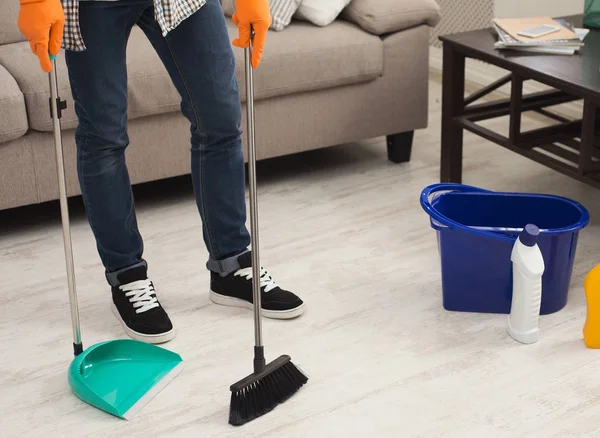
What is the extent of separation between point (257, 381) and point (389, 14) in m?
1.48

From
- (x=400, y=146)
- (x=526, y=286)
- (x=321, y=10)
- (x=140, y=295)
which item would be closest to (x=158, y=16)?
(x=140, y=295)

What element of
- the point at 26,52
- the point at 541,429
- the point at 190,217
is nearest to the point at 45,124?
the point at 26,52

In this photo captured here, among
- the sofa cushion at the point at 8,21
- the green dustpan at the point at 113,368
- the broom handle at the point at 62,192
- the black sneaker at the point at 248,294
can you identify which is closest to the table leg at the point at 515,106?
the black sneaker at the point at 248,294

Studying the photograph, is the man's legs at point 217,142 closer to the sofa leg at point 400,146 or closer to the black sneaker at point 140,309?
the black sneaker at point 140,309

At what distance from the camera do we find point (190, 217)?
261 cm

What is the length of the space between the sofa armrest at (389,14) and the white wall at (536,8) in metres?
A: 0.71

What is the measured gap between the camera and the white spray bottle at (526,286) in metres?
1.82

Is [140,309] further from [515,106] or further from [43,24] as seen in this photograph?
[515,106]

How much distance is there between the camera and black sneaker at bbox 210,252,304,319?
2.01 m

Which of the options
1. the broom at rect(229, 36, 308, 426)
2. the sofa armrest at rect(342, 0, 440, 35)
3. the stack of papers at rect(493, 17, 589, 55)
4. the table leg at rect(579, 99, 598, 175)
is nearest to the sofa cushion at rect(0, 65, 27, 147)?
the broom at rect(229, 36, 308, 426)

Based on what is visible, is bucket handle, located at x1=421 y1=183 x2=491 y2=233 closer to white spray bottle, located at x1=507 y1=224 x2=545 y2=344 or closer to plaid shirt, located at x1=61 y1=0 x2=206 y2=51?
white spray bottle, located at x1=507 y1=224 x2=545 y2=344

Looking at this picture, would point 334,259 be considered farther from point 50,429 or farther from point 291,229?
point 50,429

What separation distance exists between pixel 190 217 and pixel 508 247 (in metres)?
1.05

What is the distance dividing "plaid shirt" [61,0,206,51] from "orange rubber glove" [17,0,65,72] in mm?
126
